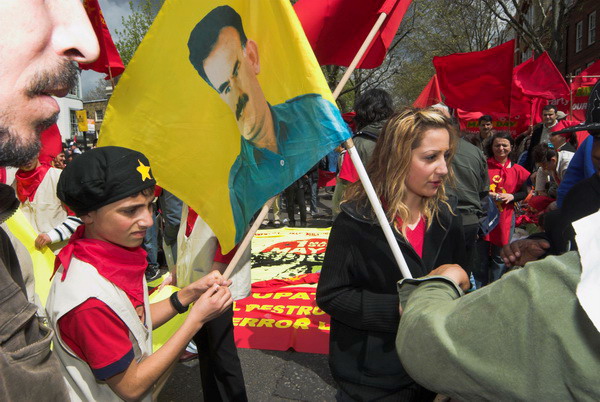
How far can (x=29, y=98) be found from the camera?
88 centimetres

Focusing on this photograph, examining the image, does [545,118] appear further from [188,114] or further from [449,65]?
[188,114]

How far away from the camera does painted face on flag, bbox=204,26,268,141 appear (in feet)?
6.77

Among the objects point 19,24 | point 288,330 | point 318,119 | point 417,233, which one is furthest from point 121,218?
point 288,330

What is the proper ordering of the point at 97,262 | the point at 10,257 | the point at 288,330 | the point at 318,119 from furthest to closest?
the point at 288,330
the point at 318,119
the point at 97,262
the point at 10,257

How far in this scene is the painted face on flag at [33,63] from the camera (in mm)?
835

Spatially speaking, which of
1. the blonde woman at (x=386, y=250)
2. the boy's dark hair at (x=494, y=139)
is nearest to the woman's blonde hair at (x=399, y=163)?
the blonde woman at (x=386, y=250)

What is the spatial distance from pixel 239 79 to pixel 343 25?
2.09 feet

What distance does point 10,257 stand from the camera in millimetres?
1139

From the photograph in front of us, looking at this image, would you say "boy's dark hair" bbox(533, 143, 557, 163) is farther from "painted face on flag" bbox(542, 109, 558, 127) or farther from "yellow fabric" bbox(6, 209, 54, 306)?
"yellow fabric" bbox(6, 209, 54, 306)

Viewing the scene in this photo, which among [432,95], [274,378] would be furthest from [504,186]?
[274,378]

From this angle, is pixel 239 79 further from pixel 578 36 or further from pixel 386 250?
pixel 578 36

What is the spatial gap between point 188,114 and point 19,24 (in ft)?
4.62

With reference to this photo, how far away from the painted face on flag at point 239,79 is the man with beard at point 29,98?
3.64 feet

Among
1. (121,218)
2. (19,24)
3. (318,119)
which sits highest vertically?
(19,24)
